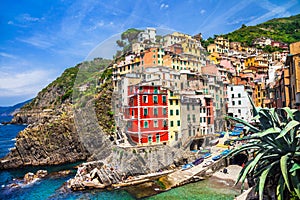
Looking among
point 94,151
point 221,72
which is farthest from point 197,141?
point 221,72

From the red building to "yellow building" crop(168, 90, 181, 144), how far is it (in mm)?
662

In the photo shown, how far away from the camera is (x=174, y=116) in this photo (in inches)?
1201

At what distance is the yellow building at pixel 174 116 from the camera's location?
1182 inches

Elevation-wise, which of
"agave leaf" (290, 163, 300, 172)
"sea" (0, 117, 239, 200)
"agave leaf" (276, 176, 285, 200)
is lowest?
"sea" (0, 117, 239, 200)

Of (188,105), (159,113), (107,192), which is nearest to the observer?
(107,192)

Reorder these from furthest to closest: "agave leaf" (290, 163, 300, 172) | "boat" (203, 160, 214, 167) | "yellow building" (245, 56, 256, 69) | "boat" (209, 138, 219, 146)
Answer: "yellow building" (245, 56, 256, 69)
"boat" (209, 138, 219, 146)
"boat" (203, 160, 214, 167)
"agave leaf" (290, 163, 300, 172)

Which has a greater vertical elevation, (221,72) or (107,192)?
(221,72)

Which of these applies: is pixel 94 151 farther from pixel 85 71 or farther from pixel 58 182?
pixel 85 71

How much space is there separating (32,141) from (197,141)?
Result: 1036 inches

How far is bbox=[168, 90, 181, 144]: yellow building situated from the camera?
30.0 m

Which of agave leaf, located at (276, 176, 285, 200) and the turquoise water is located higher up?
agave leaf, located at (276, 176, 285, 200)

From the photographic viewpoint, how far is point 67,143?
131 feet

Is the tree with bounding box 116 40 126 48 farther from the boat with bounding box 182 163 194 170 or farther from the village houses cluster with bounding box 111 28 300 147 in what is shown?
the boat with bounding box 182 163 194 170

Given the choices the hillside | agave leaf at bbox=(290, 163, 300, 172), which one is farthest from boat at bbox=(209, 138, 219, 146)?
the hillside
